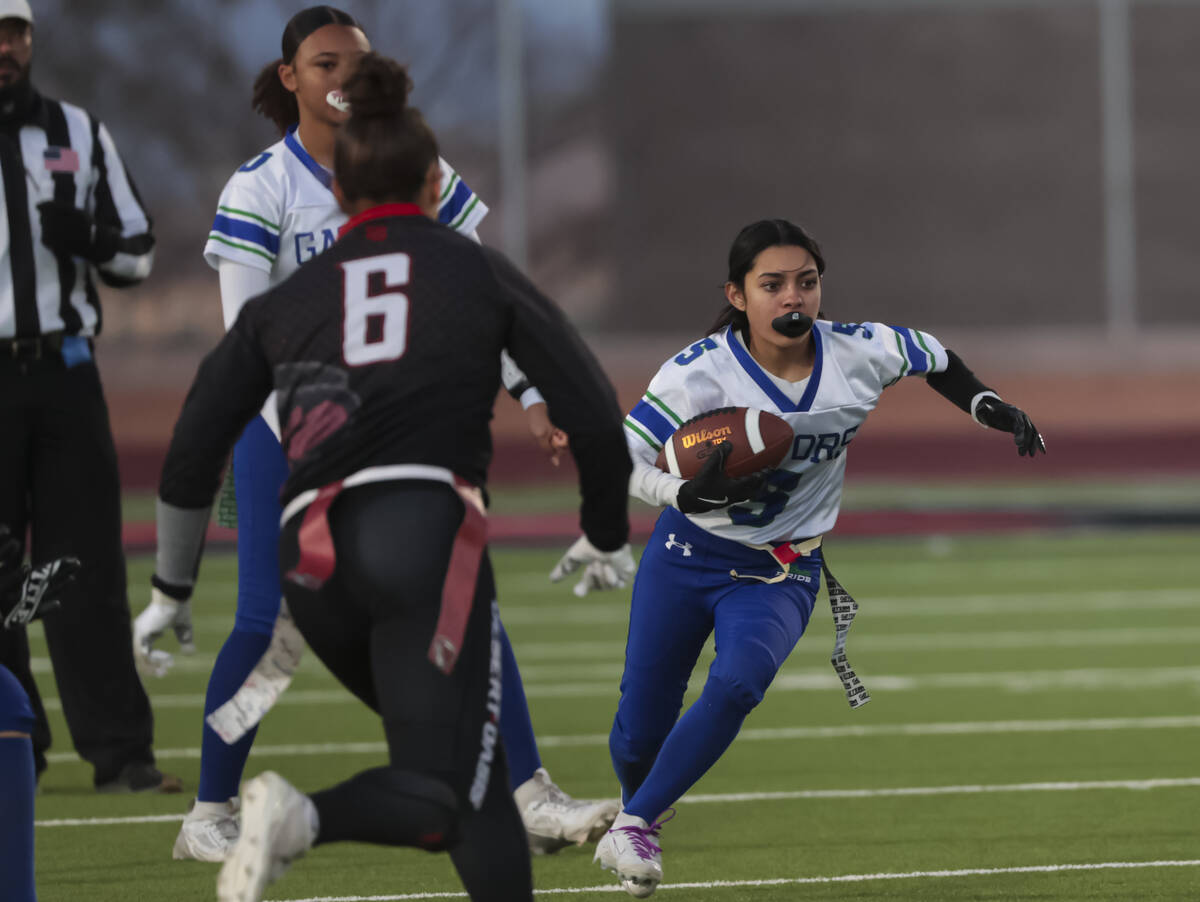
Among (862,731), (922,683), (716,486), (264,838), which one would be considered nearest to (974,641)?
(922,683)

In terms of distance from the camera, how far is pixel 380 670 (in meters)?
3.34

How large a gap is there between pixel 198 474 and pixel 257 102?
163 centimetres

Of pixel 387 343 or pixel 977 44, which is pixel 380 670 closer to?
pixel 387 343

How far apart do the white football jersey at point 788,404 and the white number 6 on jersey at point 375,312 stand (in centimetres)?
156

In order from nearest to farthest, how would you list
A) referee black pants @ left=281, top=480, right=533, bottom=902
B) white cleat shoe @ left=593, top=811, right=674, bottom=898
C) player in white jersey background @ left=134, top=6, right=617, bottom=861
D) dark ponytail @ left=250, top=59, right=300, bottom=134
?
1. referee black pants @ left=281, top=480, right=533, bottom=902
2. white cleat shoe @ left=593, top=811, right=674, bottom=898
3. player in white jersey background @ left=134, top=6, right=617, bottom=861
4. dark ponytail @ left=250, top=59, right=300, bottom=134

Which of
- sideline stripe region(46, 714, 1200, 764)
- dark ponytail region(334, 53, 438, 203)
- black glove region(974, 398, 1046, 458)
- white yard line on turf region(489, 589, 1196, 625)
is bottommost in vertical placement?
white yard line on turf region(489, 589, 1196, 625)

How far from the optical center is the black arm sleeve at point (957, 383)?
206 inches

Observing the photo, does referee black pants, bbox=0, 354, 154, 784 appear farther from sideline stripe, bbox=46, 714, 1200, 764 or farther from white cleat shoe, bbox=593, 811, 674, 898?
white cleat shoe, bbox=593, 811, 674, 898

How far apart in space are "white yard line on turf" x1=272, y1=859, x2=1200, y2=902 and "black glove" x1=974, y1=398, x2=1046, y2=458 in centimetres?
105

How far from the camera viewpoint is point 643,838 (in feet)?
14.9

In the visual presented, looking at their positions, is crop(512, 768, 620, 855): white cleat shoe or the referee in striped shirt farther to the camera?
the referee in striped shirt

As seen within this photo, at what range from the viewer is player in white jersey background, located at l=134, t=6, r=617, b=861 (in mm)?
4547

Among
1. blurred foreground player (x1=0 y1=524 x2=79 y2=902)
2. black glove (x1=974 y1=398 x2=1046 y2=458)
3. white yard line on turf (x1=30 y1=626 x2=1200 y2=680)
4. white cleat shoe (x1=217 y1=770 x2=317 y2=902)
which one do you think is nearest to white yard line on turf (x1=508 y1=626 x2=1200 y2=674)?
white yard line on turf (x1=30 y1=626 x2=1200 y2=680)

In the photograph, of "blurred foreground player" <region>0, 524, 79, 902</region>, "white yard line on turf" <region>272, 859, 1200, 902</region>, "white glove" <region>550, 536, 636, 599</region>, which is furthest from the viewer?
"white yard line on turf" <region>272, 859, 1200, 902</region>
